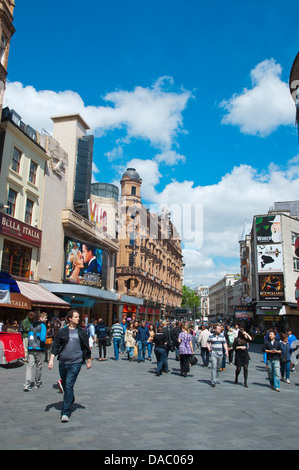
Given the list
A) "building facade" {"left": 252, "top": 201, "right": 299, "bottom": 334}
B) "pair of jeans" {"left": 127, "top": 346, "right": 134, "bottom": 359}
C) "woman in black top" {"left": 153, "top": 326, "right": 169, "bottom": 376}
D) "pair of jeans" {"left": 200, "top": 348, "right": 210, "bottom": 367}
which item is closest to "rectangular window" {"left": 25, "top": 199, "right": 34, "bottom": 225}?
"pair of jeans" {"left": 127, "top": 346, "right": 134, "bottom": 359}

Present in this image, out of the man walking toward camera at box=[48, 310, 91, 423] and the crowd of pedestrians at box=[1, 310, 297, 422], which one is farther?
the crowd of pedestrians at box=[1, 310, 297, 422]

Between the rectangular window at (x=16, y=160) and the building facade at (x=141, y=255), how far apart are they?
2533 cm

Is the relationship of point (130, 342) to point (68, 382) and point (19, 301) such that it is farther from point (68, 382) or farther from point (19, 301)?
point (68, 382)

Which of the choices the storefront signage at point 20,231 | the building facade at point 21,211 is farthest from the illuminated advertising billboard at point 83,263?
the storefront signage at point 20,231

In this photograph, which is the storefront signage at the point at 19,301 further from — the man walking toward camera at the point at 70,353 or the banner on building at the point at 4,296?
the man walking toward camera at the point at 70,353

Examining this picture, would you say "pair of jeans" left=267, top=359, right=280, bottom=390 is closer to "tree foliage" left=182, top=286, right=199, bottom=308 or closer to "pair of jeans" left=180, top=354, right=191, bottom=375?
"pair of jeans" left=180, top=354, right=191, bottom=375

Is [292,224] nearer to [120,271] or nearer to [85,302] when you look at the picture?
[120,271]

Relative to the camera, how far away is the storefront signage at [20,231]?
2142 centimetres

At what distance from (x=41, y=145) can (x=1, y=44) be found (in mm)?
7591

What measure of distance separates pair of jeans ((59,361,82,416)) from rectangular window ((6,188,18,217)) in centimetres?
1788

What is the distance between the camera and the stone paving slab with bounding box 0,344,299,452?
5281 millimetres

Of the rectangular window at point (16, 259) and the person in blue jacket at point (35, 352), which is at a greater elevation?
the rectangular window at point (16, 259)

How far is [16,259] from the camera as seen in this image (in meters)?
23.2
